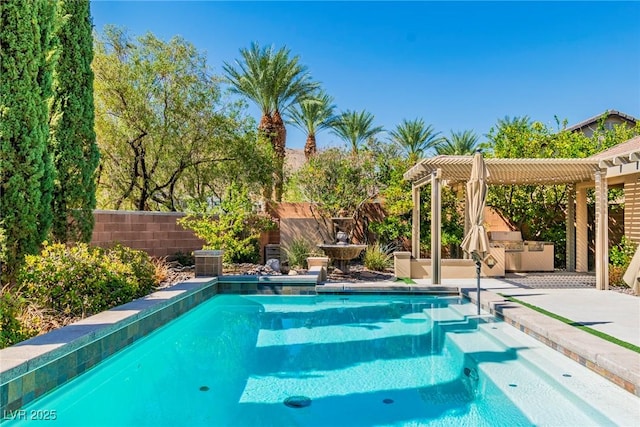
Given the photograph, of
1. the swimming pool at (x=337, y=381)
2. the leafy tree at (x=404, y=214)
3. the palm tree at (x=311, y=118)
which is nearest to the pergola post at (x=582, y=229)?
the leafy tree at (x=404, y=214)

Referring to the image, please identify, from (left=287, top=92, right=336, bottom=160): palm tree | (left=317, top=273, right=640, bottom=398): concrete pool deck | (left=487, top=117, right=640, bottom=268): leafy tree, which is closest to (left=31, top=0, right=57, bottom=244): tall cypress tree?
(left=317, top=273, right=640, bottom=398): concrete pool deck

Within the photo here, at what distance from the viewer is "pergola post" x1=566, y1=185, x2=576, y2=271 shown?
12.8 metres

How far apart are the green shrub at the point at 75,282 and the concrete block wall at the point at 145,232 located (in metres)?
3.73

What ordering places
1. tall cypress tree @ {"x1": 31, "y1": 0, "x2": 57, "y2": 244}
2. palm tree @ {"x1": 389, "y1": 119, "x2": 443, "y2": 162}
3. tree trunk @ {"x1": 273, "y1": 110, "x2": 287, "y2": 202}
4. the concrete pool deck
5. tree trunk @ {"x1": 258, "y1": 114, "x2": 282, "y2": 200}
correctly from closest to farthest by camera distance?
the concrete pool deck → tall cypress tree @ {"x1": 31, "y1": 0, "x2": 57, "y2": 244} → tree trunk @ {"x1": 273, "y1": 110, "x2": 287, "y2": 202} → tree trunk @ {"x1": 258, "y1": 114, "x2": 282, "y2": 200} → palm tree @ {"x1": 389, "y1": 119, "x2": 443, "y2": 162}

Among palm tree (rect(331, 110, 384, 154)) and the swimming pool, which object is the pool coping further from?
palm tree (rect(331, 110, 384, 154))

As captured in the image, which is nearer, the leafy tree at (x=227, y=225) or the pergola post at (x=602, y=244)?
the pergola post at (x=602, y=244)

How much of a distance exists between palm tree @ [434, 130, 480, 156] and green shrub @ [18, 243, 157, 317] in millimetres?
21082

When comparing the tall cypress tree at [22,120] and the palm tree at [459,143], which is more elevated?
the palm tree at [459,143]

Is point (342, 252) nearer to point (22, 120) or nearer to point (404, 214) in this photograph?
point (404, 214)

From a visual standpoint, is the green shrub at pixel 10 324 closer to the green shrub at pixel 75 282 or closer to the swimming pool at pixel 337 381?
the swimming pool at pixel 337 381

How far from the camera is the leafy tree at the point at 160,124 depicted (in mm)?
12984

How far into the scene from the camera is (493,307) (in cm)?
746

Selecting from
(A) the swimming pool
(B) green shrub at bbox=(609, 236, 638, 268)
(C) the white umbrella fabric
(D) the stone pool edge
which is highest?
(C) the white umbrella fabric

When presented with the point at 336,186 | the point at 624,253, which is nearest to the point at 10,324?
the point at 336,186
